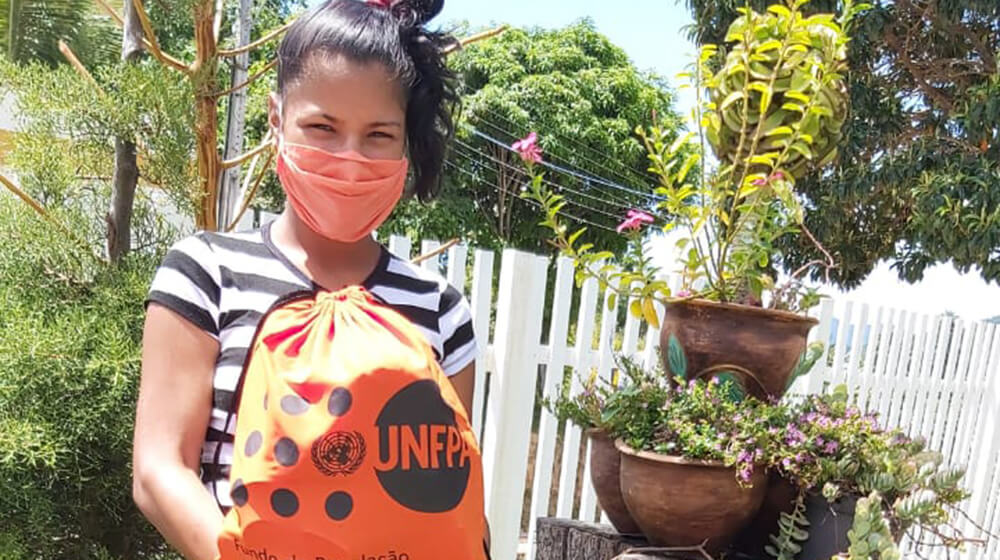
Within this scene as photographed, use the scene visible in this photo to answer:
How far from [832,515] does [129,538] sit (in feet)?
4.45

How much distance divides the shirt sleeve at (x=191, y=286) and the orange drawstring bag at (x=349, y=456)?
0.13 meters

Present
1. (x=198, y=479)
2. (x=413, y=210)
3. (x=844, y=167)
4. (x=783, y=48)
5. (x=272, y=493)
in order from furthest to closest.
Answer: (x=413, y=210), (x=844, y=167), (x=783, y=48), (x=198, y=479), (x=272, y=493)

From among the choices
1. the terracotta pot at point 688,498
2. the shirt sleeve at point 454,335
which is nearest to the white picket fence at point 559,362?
the terracotta pot at point 688,498

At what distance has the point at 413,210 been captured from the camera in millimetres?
11812

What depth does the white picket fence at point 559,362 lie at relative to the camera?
315 cm

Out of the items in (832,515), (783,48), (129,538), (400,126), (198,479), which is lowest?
(129,538)

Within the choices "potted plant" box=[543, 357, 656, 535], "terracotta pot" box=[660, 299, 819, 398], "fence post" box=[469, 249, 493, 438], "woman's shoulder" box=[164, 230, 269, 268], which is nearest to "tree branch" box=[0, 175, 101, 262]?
"woman's shoulder" box=[164, 230, 269, 268]

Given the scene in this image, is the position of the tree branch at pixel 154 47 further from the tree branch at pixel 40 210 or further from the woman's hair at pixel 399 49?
the woman's hair at pixel 399 49

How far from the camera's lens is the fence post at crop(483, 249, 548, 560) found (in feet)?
10.2

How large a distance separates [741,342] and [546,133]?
11.5 metres

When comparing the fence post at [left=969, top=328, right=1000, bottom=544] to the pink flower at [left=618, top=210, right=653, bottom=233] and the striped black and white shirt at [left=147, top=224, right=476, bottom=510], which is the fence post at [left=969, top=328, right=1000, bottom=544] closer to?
the pink flower at [left=618, top=210, right=653, bottom=233]

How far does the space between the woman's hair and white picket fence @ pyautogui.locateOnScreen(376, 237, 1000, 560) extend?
1244mm

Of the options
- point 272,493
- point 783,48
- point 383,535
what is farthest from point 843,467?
point 272,493

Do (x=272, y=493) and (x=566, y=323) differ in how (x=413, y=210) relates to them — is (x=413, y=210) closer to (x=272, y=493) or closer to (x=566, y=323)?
(x=566, y=323)
